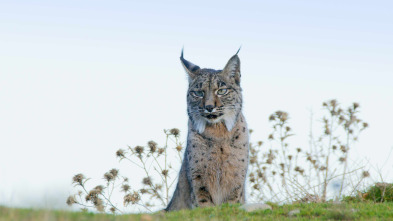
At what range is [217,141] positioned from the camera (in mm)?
10297

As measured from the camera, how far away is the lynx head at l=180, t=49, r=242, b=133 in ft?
32.8

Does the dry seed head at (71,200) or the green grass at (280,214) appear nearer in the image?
the green grass at (280,214)

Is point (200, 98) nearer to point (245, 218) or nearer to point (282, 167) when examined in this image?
point (245, 218)

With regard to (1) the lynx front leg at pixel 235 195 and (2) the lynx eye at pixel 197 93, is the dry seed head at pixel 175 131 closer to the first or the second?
(2) the lynx eye at pixel 197 93

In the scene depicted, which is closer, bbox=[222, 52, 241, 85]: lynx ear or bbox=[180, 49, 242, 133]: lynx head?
bbox=[180, 49, 242, 133]: lynx head

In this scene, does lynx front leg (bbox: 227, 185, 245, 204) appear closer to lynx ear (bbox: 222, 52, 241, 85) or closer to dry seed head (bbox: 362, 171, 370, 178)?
lynx ear (bbox: 222, 52, 241, 85)

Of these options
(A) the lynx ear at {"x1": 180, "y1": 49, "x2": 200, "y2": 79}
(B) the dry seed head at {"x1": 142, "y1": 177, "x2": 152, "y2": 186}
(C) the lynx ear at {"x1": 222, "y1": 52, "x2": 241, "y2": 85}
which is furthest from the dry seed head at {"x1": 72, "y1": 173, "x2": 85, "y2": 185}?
(C) the lynx ear at {"x1": 222, "y1": 52, "x2": 241, "y2": 85}

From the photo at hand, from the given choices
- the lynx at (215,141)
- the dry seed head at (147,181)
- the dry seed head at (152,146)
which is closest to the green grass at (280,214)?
the lynx at (215,141)

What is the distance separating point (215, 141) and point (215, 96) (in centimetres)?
99

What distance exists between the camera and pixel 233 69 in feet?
34.3

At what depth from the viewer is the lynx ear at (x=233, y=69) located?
1039cm

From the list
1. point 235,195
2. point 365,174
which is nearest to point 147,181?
point 235,195

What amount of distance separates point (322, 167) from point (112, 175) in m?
6.02

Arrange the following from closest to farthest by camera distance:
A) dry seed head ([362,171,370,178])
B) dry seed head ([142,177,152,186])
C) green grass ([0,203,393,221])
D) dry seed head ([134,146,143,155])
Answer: green grass ([0,203,393,221]), dry seed head ([134,146,143,155]), dry seed head ([142,177,152,186]), dry seed head ([362,171,370,178])
